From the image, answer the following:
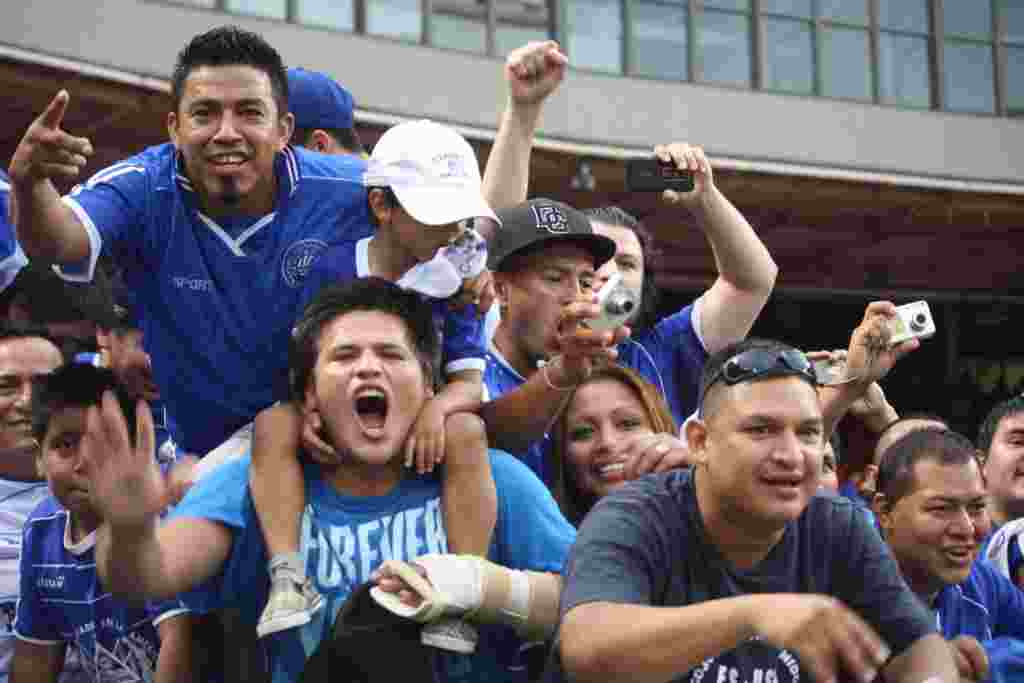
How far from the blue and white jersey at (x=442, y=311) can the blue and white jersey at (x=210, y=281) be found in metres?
0.03

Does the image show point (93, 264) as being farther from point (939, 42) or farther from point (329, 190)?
point (939, 42)

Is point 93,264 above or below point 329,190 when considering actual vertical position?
below

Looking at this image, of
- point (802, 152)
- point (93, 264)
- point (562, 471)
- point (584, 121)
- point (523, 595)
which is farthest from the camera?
point (802, 152)

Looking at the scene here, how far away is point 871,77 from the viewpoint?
17188mm

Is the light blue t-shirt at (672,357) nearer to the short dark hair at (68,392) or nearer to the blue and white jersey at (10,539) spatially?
the short dark hair at (68,392)

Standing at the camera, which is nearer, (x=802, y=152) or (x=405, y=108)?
(x=405, y=108)

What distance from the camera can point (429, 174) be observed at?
379 centimetres

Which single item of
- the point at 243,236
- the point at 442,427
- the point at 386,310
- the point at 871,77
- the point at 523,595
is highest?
the point at 871,77

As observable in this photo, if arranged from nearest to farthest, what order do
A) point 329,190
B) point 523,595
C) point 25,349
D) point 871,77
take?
point 523,595 → point 329,190 → point 25,349 → point 871,77

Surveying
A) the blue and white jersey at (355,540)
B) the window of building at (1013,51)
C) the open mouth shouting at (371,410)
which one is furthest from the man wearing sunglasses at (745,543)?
the window of building at (1013,51)

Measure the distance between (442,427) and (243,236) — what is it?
A: 748 millimetres

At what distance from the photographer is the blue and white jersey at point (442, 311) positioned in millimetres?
3762

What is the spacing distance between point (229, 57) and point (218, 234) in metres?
0.45

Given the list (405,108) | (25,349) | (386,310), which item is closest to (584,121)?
(405,108)
